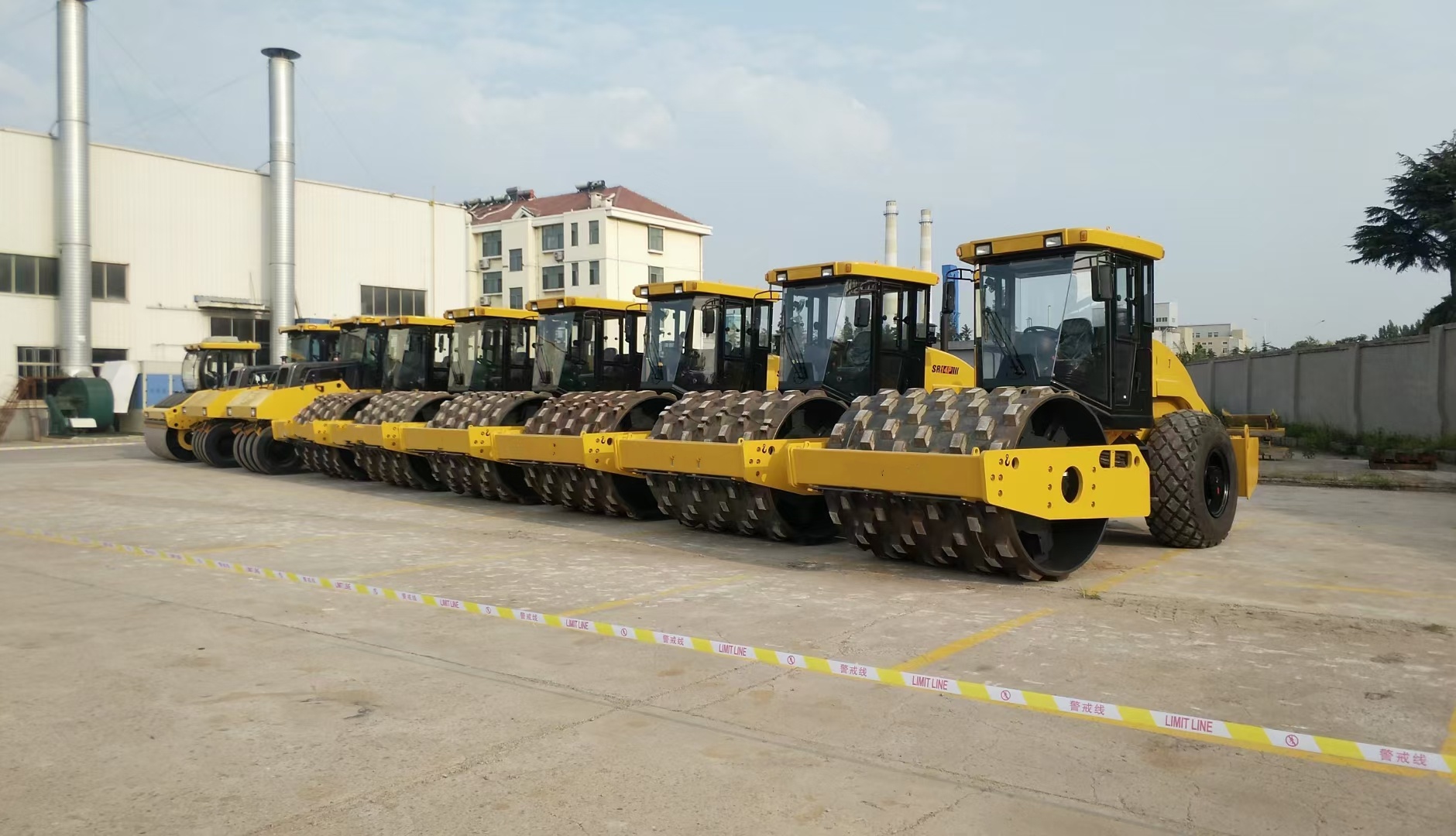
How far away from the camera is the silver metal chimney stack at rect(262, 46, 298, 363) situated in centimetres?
3772

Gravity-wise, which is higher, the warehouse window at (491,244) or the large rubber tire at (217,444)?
the warehouse window at (491,244)

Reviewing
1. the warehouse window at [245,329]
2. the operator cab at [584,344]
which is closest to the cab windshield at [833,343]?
the operator cab at [584,344]

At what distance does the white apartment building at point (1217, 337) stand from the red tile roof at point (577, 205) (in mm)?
39304

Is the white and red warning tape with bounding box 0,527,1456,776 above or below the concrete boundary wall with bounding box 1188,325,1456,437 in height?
below

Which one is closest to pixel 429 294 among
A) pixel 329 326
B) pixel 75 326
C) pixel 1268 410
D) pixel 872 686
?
pixel 75 326

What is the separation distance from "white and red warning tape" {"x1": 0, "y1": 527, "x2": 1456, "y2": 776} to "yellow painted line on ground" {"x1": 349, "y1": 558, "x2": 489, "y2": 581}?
54 centimetres

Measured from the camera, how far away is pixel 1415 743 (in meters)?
4.60

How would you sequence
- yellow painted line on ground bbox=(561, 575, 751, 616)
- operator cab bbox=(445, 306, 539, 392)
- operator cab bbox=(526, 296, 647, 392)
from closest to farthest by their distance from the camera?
yellow painted line on ground bbox=(561, 575, 751, 616) → operator cab bbox=(526, 296, 647, 392) → operator cab bbox=(445, 306, 539, 392)

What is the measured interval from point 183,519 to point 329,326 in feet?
31.2

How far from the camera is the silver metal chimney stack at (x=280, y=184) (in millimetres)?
37719

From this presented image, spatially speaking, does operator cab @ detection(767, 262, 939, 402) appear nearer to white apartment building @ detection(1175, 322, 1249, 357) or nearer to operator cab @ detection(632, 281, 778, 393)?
operator cab @ detection(632, 281, 778, 393)

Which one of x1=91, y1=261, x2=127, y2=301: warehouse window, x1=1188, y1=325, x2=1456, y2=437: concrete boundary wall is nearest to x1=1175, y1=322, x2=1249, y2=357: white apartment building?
x1=1188, y1=325, x2=1456, y2=437: concrete boundary wall

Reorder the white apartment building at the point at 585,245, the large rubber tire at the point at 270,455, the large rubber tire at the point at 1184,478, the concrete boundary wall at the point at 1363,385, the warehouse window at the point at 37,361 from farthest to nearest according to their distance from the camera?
the white apartment building at the point at 585,245
the warehouse window at the point at 37,361
the concrete boundary wall at the point at 1363,385
the large rubber tire at the point at 270,455
the large rubber tire at the point at 1184,478

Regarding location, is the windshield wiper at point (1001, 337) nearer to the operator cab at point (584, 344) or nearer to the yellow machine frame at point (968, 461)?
the yellow machine frame at point (968, 461)
